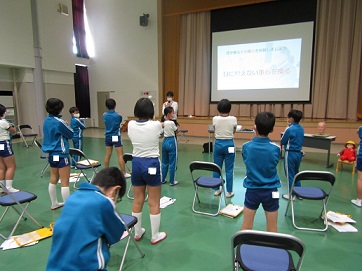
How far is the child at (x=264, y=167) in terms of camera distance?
197 centimetres

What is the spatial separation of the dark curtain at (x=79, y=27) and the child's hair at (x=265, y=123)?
11.4 m

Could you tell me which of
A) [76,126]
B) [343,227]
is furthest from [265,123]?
[76,126]

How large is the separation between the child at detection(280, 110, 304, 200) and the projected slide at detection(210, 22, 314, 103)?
5106mm


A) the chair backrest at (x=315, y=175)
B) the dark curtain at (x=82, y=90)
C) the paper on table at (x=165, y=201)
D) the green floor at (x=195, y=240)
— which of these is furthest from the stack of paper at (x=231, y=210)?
the dark curtain at (x=82, y=90)

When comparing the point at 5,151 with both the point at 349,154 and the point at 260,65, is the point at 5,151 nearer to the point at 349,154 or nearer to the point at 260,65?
the point at 349,154

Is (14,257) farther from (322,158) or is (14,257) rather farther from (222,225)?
(322,158)

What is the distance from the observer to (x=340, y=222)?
2.84m

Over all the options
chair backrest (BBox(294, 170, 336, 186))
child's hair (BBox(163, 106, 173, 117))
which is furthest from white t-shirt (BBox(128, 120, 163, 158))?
chair backrest (BBox(294, 170, 336, 186))

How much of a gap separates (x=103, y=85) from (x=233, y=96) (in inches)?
251

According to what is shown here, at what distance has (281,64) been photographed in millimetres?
7898

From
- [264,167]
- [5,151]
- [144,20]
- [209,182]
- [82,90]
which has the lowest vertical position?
[209,182]

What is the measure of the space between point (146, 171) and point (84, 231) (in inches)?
45.4

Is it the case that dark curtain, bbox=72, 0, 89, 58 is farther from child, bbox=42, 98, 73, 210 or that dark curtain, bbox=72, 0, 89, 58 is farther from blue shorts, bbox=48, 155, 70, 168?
blue shorts, bbox=48, 155, 70, 168

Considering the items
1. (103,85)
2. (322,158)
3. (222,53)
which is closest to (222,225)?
(322,158)
